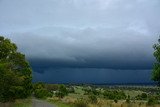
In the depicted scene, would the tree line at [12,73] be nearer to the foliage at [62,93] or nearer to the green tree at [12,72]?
the green tree at [12,72]

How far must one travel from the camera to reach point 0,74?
1869 inches

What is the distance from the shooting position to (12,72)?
49.8m

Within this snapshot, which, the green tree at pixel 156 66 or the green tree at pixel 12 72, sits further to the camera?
the green tree at pixel 12 72

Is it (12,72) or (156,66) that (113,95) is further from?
(156,66)

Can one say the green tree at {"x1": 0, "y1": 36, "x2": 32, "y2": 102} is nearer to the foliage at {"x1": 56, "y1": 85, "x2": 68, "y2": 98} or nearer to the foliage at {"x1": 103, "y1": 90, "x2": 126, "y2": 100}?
the foliage at {"x1": 56, "y1": 85, "x2": 68, "y2": 98}

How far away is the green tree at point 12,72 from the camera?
1984 inches

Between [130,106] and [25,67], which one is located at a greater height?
[25,67]

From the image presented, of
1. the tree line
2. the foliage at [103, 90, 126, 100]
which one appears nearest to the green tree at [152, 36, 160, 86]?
the tree line

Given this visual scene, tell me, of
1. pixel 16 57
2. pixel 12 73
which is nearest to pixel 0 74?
pixel 12 73

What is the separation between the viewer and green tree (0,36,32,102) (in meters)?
50.4

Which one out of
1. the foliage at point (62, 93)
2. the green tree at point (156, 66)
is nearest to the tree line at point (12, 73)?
the green tree at point (156, 66)

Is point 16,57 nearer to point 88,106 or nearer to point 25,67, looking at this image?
point 25,67

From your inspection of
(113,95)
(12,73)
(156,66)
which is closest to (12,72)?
(12,73)

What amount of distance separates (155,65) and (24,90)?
2610 cm
